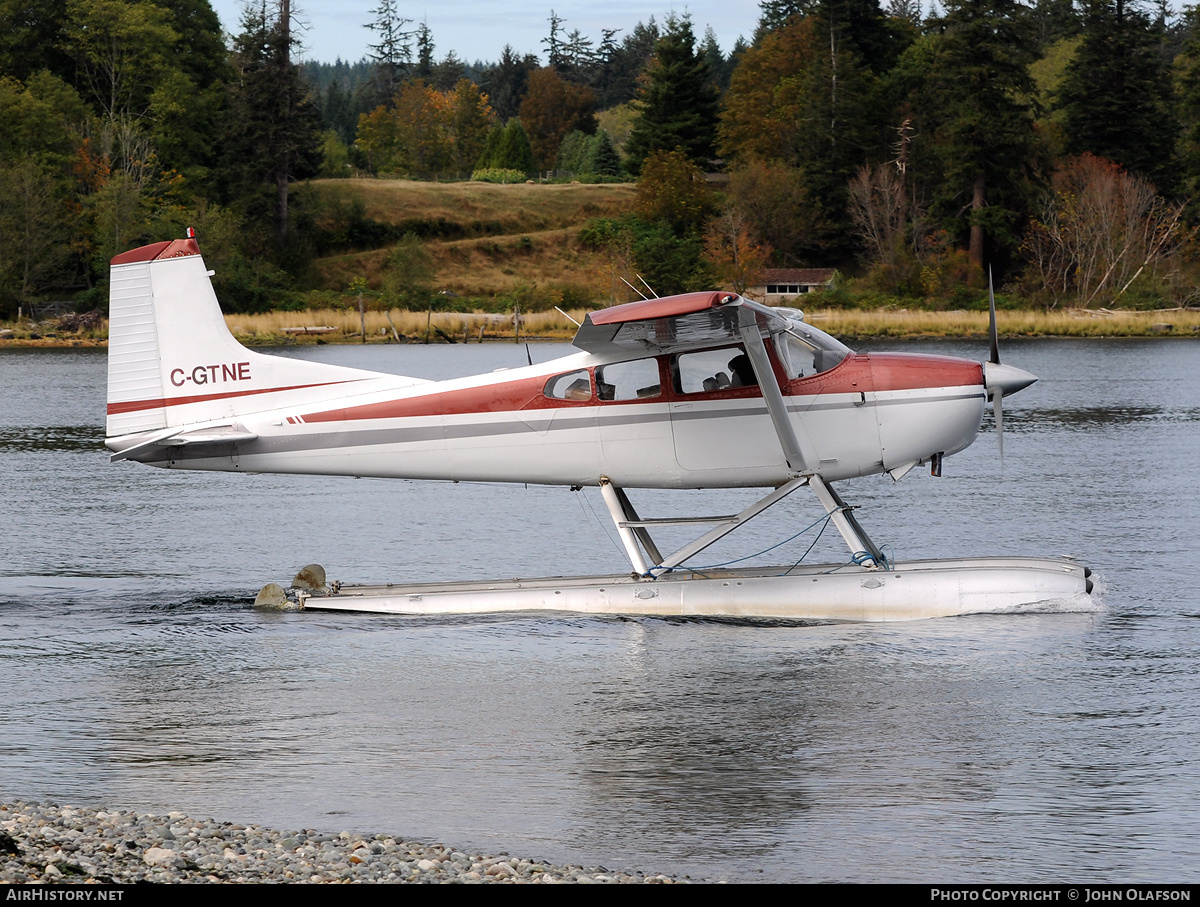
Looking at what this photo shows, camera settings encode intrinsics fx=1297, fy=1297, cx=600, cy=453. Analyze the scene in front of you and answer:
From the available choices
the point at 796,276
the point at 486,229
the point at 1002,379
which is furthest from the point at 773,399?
the point at 486,229

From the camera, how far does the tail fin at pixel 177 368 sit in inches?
424

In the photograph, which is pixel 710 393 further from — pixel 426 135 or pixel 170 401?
pixel 426 135

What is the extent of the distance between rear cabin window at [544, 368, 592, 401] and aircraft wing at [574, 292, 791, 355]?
28cm

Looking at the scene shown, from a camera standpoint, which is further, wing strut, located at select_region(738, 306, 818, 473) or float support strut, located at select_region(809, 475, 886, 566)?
float support strut, located at select_region(809, 475, 886, 566)

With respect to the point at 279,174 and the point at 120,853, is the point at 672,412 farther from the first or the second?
the point at 279,174

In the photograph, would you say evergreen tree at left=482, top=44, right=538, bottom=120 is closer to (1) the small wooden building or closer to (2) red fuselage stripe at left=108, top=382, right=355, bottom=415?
(1) the small wooden building

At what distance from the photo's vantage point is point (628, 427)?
407 inches

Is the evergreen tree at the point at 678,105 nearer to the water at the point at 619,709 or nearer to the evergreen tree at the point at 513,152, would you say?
the evergreen tree at the point at 513,152

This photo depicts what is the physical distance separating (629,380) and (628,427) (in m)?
0.37

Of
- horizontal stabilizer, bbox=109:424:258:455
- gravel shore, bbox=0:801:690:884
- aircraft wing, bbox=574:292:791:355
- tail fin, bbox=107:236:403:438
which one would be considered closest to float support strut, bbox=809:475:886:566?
aircraft wing, bbox=574:292:791:355

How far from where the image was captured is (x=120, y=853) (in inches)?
213

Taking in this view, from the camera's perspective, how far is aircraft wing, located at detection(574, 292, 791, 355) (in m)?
8.88
